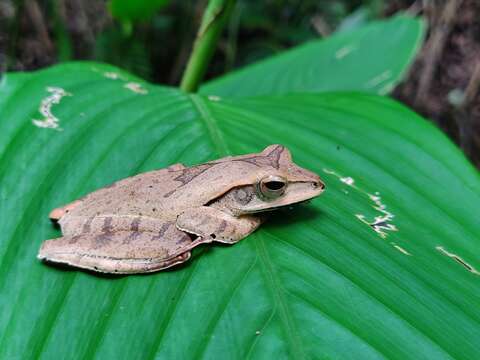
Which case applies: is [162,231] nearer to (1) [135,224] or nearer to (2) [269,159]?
(1) [135,224]

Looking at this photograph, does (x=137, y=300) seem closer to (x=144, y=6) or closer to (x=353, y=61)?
(x=353, y=61)

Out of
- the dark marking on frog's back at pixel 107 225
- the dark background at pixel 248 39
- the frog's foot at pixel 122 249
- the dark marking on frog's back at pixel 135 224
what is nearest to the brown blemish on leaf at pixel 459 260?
the frog's foot at pixel 122 249

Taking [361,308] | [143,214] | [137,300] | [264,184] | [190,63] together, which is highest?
[190,63]

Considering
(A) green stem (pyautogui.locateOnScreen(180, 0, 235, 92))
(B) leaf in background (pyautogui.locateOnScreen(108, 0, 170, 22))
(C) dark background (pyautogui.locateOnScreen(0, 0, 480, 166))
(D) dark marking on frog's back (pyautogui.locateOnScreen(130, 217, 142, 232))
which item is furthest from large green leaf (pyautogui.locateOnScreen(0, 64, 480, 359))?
(C) dark background (pyautogui.locateOnScreen(0, 0, 480, 166))

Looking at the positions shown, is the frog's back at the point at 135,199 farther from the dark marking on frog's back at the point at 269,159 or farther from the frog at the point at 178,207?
the dark marking on frog's back at the point at 269,159

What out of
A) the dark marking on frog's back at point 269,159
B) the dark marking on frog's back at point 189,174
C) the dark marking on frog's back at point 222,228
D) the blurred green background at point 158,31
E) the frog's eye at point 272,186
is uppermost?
the blurred green background at point 158,31

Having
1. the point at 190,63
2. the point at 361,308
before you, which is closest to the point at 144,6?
the point at 190,63

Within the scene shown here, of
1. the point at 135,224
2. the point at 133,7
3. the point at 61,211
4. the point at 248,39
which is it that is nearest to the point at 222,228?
the point at 135,224
